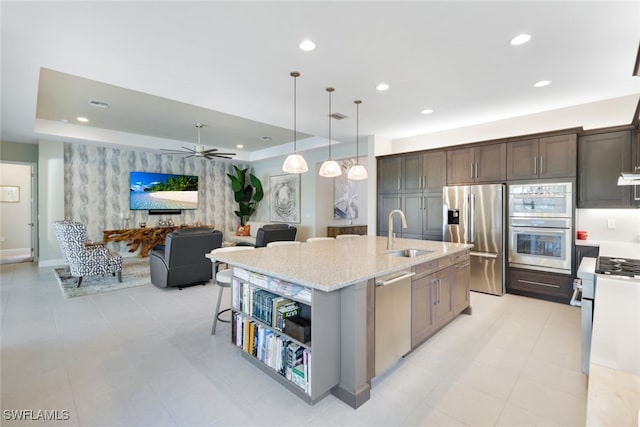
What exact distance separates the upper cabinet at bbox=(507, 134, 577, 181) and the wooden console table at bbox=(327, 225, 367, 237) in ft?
14.1

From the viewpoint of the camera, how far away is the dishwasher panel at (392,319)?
6.79ft

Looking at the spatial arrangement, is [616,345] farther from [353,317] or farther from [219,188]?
[219,188]

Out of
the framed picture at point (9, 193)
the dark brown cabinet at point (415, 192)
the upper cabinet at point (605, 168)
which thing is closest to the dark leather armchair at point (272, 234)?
the dark brown cabinet at point (415, 192)

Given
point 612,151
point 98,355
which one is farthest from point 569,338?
point 98,355

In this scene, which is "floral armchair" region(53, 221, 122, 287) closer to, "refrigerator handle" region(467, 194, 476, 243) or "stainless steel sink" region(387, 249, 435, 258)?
"stainless steel sink" region(387, 249, 435, 258)

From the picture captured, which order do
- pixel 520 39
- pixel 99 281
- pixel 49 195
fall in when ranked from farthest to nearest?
pixel 49 195 → pixel 99 281 → pixel 520 39

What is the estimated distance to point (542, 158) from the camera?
3.96 metres

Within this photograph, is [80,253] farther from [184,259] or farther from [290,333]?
[290,333]

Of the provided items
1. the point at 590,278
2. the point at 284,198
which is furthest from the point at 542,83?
the point at 284,198

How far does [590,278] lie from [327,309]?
1.83m

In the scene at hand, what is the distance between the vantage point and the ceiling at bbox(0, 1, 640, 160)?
2117 millimetres

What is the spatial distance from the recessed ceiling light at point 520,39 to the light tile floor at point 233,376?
2718 mm

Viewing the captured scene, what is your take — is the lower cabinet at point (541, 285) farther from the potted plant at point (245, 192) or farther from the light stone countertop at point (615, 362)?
the potted plant at point (245, 192)

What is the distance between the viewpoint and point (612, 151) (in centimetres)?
361
